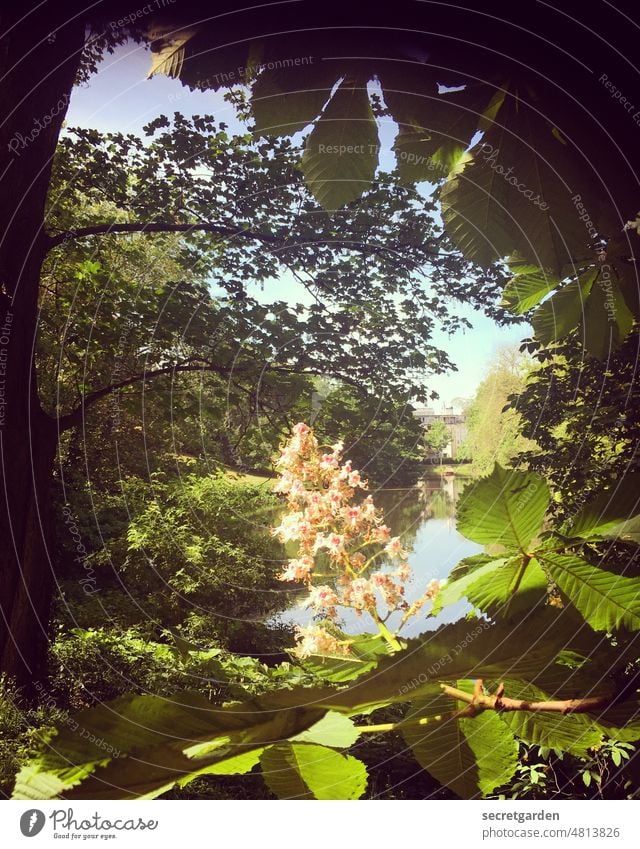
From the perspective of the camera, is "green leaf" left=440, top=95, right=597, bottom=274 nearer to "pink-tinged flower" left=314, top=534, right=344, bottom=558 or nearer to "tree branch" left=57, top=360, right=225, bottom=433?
"pink-tinged flower" left=314, top=534, right=344, bottom=558

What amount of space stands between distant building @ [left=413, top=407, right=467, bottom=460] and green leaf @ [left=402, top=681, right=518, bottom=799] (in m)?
0.30

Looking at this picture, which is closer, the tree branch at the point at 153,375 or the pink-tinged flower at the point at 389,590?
the pink-tinged flower at the point at 389,590

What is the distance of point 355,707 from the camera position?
0.44 feet

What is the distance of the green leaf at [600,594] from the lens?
0.16 meters

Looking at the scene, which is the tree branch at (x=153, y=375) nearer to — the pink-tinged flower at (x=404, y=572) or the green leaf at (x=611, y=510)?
the pink-tinged flower at (x=404, y=572)

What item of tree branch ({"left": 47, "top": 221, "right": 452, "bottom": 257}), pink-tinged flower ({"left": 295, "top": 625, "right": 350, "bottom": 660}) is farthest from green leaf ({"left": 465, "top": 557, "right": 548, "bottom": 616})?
tree branch ({"left": 47, "top": 221, "right": 452, "bottom": 257})

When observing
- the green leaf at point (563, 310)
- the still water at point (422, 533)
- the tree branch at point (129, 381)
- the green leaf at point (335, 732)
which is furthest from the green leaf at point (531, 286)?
the tree branch at point (129, 381)

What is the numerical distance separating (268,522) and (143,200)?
0.39 meters

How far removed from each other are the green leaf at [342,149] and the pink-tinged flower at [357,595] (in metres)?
0.22

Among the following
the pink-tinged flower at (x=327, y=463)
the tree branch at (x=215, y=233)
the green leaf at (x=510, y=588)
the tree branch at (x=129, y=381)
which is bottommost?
the green leaf at (x=510, y=588)

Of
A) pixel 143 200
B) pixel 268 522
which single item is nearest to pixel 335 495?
pixel 268 522

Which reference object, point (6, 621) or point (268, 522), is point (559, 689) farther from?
point (6, 621)

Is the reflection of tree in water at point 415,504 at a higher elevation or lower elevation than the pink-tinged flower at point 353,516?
higher

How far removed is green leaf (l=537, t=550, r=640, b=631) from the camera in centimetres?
16
